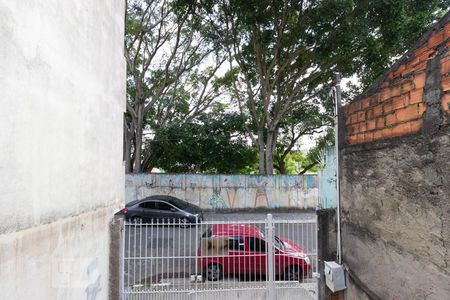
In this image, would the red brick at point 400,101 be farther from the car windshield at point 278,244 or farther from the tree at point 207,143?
the tree at point 207,143

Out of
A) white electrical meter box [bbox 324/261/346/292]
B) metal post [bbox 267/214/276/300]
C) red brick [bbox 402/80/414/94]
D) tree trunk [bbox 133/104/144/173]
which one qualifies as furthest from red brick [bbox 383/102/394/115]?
tree trunk [bbox 133/104/144/173]

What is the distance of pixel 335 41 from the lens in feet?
43.7

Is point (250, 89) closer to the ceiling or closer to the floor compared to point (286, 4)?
closer to the floor

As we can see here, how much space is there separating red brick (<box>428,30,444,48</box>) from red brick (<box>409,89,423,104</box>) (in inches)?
12.6

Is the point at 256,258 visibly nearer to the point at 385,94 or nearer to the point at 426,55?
the point at 385,94

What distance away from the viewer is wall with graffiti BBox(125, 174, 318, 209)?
18453 millimetres

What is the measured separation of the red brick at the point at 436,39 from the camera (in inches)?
Result: 91.7

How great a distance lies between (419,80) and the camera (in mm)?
2520

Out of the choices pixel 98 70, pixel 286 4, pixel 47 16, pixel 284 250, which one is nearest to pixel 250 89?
pixel 286 4

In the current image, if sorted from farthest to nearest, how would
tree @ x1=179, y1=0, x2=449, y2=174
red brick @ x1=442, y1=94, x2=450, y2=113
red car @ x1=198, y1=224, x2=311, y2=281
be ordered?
tree @ x1=179, y1=0, x2=449, y2=174 < red car @ x1=198, y1=224, x2=311, y2=281 < red brick @ x1=442, y1=94, x2=450, y2=113

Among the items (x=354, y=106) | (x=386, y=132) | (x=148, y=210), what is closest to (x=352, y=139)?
(x=354, y=106)

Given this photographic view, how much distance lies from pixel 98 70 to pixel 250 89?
1279cm

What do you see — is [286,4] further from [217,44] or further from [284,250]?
[284,250]

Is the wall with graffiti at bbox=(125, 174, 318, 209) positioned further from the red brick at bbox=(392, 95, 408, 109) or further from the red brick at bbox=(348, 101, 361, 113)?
the red brick at bbox=(392, 95, 408, 109)
